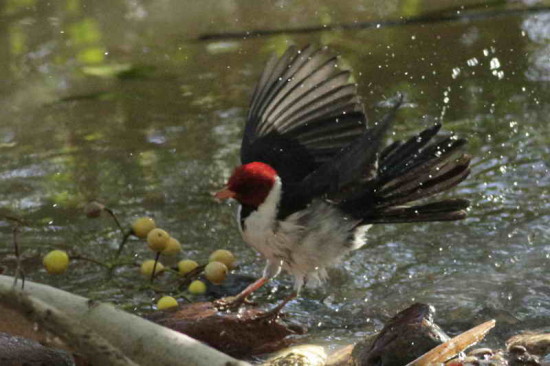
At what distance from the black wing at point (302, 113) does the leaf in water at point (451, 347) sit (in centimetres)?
116

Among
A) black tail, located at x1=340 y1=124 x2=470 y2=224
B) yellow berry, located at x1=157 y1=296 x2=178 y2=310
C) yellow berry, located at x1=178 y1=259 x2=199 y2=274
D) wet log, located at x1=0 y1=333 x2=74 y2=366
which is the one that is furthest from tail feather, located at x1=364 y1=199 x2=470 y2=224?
wet log, located at x1=0 y1=333 x2=74 y2=366

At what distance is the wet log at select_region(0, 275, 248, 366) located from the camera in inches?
101

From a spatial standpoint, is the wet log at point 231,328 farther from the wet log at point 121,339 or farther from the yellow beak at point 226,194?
the wet log at point 121,339

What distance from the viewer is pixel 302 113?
4.57 metres

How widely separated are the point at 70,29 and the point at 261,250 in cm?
492

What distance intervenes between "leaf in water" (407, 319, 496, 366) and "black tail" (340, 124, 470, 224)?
0.63m

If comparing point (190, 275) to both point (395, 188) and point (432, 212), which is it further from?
point (432, 212)

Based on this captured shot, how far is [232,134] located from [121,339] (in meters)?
3.23

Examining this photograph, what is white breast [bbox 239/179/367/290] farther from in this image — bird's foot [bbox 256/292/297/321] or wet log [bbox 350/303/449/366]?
wet log [bbox 350/303/449/366]

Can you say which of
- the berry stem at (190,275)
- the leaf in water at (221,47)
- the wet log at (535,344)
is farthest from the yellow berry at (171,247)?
the leaf in water at (221,47)

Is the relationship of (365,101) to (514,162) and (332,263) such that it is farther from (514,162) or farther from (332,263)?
(332,263)

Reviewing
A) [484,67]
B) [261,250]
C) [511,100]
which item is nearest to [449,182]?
[261,250]

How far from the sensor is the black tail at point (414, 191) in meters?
4.04

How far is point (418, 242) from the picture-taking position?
189 inches
